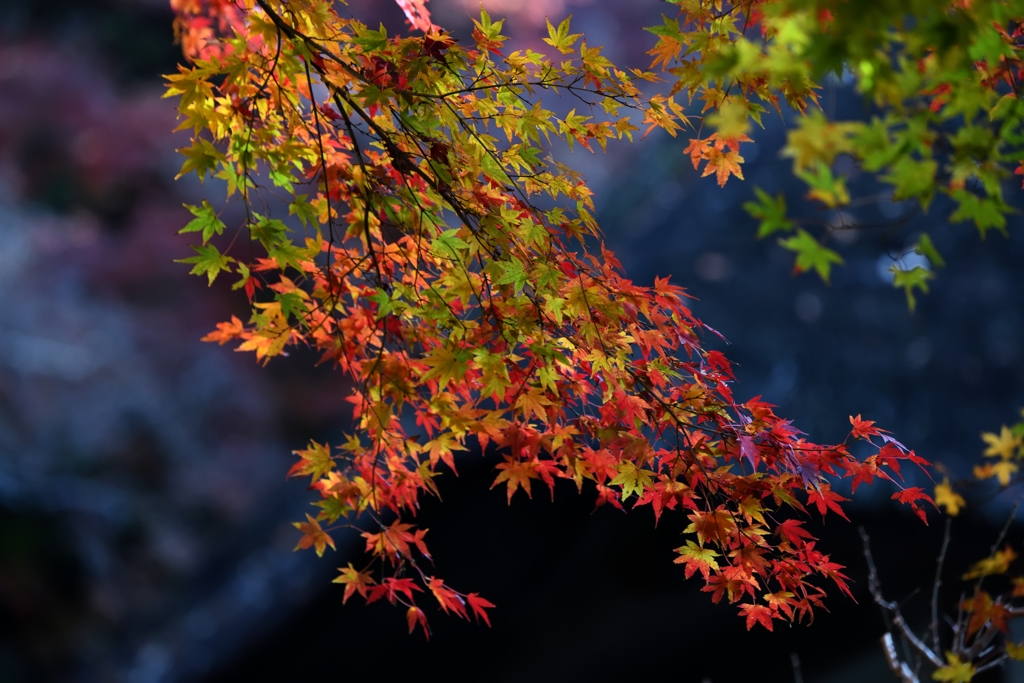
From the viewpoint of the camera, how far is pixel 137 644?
4449 mm

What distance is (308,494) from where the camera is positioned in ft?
15.6

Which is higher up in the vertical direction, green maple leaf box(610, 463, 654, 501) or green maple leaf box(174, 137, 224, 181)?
green maple leaf box(174, 137, 224, 181)

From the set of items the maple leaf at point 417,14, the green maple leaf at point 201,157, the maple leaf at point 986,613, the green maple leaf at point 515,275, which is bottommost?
the maple leaf at point 986,613

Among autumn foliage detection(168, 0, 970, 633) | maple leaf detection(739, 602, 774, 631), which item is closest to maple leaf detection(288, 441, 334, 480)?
autumn foliage detection(168, 0, 970, 633)

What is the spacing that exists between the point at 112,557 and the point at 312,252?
3.77m

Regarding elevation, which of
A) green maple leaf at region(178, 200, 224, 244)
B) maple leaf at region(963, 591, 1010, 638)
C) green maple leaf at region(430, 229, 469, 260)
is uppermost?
green maple leaf at region(178, 200, 224, 244)

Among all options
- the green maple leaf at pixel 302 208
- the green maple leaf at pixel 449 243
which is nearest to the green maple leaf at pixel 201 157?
the green maple leaf at pixel 302 208

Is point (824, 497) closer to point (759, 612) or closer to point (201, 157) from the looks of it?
point (759, 612)

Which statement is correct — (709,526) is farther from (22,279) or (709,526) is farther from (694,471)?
(22,279)

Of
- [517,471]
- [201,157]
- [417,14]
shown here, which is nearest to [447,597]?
[517,471]

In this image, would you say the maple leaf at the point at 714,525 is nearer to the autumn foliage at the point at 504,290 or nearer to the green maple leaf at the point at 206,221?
the autumn foliage at the point at 504,290

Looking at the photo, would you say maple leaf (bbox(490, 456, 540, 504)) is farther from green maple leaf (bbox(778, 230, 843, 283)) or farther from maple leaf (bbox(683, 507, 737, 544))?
green maple leaf (bbox(778, 230, 843, 283))

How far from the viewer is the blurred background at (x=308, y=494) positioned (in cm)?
416

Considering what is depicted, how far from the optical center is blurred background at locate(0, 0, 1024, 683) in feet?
13.6
